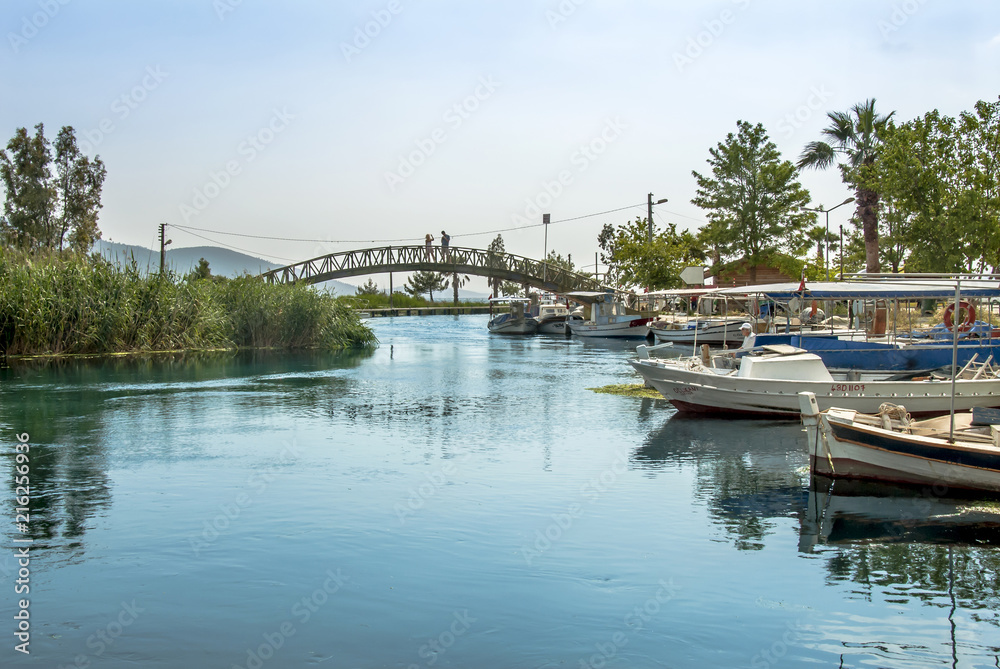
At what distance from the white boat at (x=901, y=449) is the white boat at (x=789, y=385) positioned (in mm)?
4064

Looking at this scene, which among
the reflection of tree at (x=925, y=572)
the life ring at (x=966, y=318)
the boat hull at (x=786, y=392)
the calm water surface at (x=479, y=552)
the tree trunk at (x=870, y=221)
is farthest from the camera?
the tree trunk at (x=870, y=221)

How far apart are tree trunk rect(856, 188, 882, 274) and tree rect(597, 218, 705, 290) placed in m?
19.8

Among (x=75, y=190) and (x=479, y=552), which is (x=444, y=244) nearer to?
(x=75, y=190)

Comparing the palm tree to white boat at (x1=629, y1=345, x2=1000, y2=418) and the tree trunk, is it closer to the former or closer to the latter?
the tree trunk

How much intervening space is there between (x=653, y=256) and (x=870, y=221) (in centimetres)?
2046

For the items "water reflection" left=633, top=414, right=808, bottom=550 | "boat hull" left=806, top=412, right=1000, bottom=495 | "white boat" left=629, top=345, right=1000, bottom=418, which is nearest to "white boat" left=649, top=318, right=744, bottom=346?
"white boat" left=629, top=345, right=1000, bottom=418

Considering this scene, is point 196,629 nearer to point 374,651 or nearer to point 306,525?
point 374,651

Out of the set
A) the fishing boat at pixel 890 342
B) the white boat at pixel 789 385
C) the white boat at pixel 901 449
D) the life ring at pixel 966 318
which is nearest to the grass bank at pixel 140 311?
the white boat at pixel 789 385

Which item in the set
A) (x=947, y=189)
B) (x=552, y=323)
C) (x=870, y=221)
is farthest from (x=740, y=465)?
(x=552, y=323)

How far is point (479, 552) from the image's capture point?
404 inches

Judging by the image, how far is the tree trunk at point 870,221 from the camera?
4548 centimetres

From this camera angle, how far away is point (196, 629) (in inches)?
315

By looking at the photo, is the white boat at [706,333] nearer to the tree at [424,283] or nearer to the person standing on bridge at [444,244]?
the person standing on bridge at [444,244]

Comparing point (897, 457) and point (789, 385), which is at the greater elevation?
point (789, 385)
